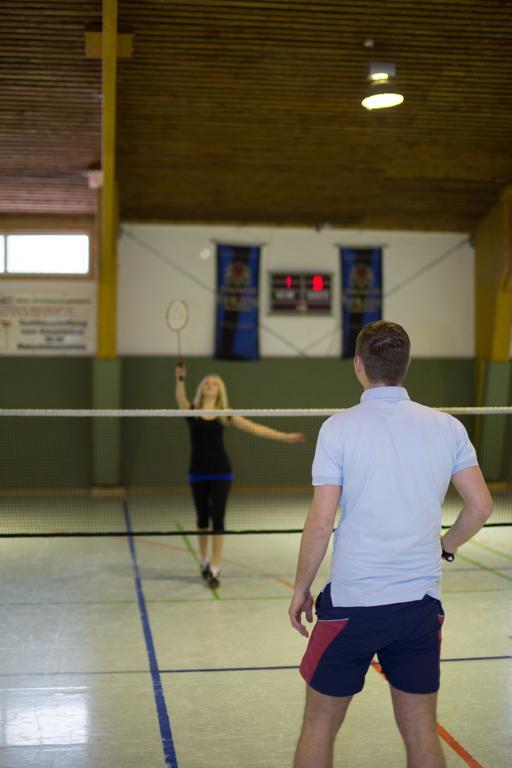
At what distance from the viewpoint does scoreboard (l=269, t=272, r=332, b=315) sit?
1680cm

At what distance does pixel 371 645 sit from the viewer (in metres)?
3.29

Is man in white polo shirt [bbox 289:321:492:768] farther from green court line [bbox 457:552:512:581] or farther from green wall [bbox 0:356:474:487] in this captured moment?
green wall [bbox 0:356:474:487]

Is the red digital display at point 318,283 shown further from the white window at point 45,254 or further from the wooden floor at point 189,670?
the wooden floor at point 189,670

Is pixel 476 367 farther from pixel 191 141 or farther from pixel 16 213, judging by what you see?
pixel 16 213

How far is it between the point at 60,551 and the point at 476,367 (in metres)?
9.72

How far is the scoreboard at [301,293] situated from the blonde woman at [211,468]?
784 centimetres

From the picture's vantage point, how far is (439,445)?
11.1 ft

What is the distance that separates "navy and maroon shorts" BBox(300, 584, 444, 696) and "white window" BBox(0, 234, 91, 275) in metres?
13.9

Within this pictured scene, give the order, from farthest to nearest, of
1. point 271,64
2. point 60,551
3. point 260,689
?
point 271,64
point 60,551
point 260,689

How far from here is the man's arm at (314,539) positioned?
130 inches

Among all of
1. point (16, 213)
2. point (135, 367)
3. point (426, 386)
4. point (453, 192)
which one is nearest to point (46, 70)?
point (16, 213)

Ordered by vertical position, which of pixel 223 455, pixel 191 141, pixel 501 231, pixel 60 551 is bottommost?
pixel 60 551

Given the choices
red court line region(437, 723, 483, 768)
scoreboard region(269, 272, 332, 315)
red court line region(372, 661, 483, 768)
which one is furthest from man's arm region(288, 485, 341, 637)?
scoreboard region(269, 272, 332, 315)

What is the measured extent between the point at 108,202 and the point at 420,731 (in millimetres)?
11397
